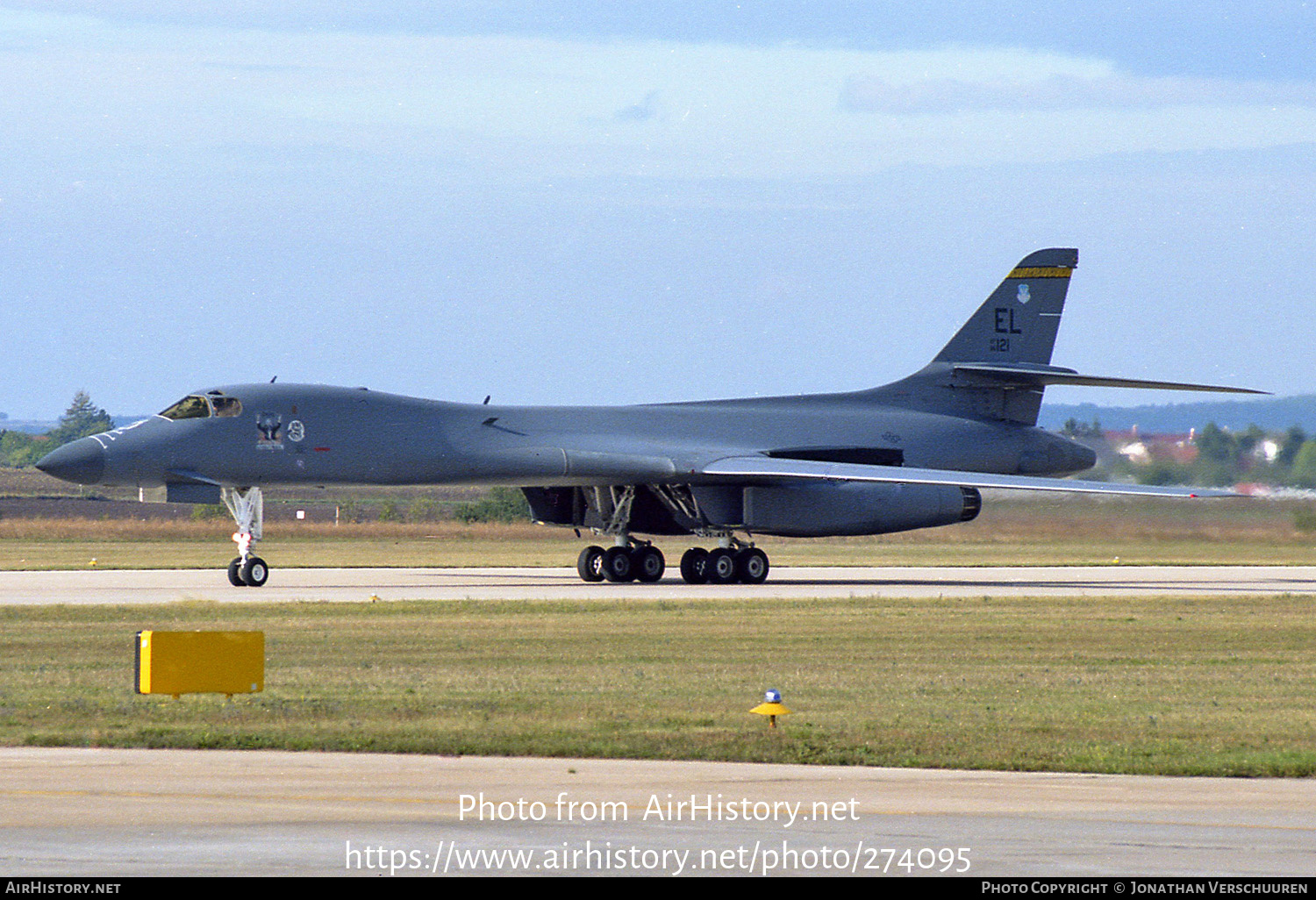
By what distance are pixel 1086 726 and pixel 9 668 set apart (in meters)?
9.71

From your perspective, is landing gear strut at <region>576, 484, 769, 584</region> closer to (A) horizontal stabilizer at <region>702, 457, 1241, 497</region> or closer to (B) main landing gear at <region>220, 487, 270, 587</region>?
(A) horizontal stabilizer at <region>702, 457, 1241, 497</region>

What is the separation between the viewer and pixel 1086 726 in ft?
40.8

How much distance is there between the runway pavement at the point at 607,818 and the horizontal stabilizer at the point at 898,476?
1993cm

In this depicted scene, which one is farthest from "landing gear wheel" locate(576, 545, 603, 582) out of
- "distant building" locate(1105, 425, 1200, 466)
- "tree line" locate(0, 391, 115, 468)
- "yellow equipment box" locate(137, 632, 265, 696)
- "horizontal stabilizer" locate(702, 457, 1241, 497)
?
"tree line" locate(0, 391, 115, 468)

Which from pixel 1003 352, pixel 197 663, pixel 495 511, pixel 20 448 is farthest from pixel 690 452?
pixel 20 448

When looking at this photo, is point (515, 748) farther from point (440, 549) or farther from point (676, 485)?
point (440, 549)

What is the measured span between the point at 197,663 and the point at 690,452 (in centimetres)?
1978

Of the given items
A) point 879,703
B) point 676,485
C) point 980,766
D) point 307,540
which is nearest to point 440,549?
point 307,540

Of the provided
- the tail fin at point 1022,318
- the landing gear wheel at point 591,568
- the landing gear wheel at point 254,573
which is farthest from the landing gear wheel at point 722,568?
the landing gear wheel at point 254,573

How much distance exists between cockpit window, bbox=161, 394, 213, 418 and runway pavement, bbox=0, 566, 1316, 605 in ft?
9.25

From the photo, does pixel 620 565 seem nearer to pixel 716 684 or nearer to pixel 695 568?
pixel 695 568

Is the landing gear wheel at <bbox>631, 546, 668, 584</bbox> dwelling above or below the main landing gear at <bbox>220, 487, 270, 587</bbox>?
below

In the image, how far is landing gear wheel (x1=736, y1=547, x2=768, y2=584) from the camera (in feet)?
108

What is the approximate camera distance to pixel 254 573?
29156mm
